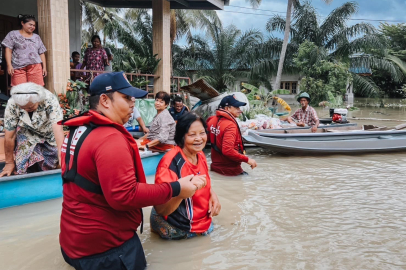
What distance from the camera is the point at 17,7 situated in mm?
10078

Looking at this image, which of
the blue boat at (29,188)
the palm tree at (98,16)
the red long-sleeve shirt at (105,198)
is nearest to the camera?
the red long-sleeve shirt at (105,198)

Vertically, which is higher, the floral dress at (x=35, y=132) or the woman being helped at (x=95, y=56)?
the woman being helped at (x=95, y=56)

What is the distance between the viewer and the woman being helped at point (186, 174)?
3322 millimetres

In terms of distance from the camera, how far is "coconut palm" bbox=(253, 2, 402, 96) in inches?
893

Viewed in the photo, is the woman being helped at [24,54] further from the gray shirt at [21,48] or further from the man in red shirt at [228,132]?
the man in red shirt at [228,132]

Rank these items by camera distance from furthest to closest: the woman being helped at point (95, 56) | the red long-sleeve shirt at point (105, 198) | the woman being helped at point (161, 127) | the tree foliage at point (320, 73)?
the tree foliage at point (320, 73)
the woman being helped at point (95, 56)
the woman being helped at point (161, 127)
the red long-sleeve shirt at point (105, 198)

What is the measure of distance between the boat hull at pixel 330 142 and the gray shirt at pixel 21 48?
15.7 feet

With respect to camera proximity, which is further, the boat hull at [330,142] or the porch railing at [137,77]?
the porch railing at [137,77]

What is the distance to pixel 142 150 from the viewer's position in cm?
641

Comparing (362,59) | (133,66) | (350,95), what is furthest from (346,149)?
(350,95)

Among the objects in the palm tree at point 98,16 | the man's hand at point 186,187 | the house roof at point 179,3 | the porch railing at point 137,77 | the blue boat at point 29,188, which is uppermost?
the palm tree at point 98,16

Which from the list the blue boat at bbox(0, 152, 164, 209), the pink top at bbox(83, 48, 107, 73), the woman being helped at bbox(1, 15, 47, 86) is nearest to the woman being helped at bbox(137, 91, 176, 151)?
the blue boat at bbox(0, 152, 164, 209)

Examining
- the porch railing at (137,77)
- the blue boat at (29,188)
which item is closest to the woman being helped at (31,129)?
the blue boat at (29,188)

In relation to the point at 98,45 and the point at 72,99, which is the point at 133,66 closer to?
the point at 98,45
